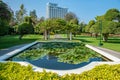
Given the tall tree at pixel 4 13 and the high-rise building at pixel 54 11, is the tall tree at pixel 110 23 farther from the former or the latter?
the high-rise building at pixel 54 11

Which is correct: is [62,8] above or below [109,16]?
above

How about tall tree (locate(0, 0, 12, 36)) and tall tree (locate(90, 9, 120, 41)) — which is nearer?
tall tree (locate(0, 0, 12, 36))

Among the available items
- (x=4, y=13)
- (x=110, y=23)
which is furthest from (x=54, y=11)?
(x=4, y=13)

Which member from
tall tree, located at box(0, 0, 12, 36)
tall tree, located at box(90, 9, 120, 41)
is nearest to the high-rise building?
tall tree, located at box(90, 9, 120, 41)

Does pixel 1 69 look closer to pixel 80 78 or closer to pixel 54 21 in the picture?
pixel 80 78

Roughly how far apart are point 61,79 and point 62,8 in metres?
138

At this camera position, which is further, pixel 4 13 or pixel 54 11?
pixel 54 11

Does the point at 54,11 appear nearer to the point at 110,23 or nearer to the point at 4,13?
the point at 110,23

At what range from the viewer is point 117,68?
5.34 metres

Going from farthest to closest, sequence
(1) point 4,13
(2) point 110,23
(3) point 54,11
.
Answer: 1. (3) point 54,11
2. (2) point 110,23
3. (1) point 4,13

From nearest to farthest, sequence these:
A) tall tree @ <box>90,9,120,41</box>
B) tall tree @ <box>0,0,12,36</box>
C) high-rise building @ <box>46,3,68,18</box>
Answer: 1. tall tree @ <box>0,0,12,36</box>
2. tall tree @ <box>90,9,120,41</box>
3. high-rise building @ <box>46,3,68,18</box>

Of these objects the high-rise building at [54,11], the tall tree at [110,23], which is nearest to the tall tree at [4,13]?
the tall tree at [110,23]

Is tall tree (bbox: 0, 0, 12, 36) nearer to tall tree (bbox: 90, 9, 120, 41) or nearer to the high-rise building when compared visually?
tall tree (bbox: 90, 9, 120, 41)

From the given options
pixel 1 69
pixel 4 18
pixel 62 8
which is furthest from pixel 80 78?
pixel 62 8
